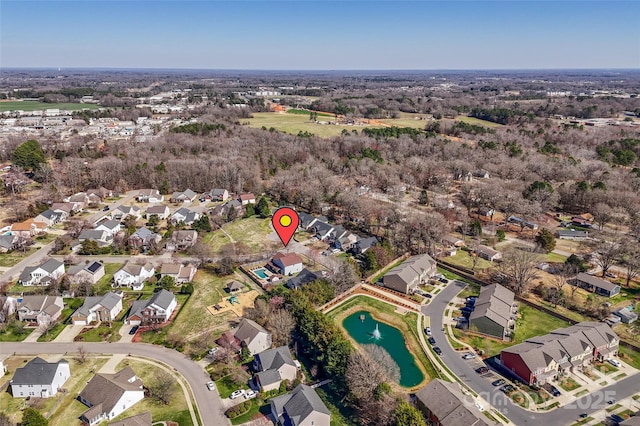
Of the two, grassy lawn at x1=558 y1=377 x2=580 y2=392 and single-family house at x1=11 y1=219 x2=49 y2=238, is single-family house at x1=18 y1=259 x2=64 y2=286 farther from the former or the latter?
grassy lawn at x1=558 y1=377 x2=580 y2=392

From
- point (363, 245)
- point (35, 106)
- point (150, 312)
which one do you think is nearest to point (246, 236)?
point (363, 245)

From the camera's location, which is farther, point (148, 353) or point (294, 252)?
point (294, 252)

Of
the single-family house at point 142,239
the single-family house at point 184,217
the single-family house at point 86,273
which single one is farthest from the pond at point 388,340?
the single-family house at point 184,217

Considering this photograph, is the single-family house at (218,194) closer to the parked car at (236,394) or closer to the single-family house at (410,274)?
the single-family house at (410,274)

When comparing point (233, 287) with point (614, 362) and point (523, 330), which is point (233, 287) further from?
Answer: point (614, 362)

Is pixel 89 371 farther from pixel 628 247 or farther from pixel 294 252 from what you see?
pixel 628 247

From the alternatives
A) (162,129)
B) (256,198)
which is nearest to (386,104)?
(162,129)
